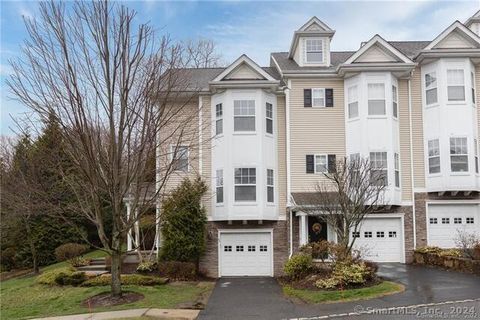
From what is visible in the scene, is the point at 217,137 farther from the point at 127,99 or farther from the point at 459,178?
the point at 459,178

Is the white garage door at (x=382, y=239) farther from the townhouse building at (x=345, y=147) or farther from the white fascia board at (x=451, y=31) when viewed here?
the white fascia board at (x=451, y=31)

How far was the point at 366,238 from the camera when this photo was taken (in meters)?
21.5

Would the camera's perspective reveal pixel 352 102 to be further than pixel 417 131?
No

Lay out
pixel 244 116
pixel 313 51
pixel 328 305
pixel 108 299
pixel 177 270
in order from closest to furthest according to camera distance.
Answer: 1. pixel 328 305
2. pixel 108 299
3. pixel 177 270
4. pixel 244 116
5. pixel 313 51

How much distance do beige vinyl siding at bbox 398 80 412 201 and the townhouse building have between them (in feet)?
0.15

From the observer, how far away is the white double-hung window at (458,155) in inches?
814

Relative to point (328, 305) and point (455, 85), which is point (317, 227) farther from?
point (328, 305)

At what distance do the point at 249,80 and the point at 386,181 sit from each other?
758 centimetres

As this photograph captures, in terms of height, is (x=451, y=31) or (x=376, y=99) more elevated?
(x=451, y=31)

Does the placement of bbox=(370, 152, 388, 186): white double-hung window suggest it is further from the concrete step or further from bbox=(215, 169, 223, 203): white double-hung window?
the concrete step

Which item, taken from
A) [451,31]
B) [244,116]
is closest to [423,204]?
[451,31]

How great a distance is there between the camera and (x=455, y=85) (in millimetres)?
21219

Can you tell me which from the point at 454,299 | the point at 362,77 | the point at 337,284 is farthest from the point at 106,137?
the point at 362,77

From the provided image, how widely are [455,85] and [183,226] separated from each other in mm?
13631
